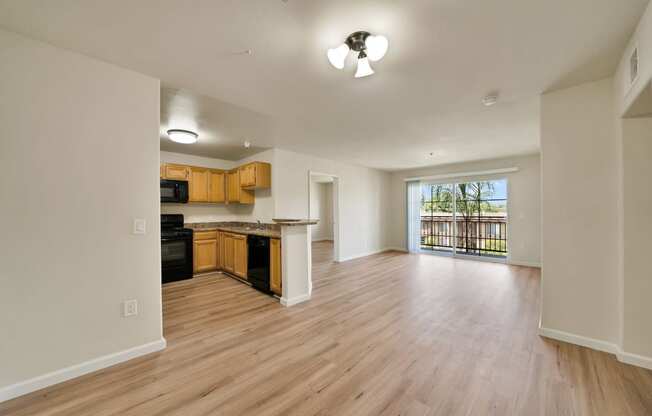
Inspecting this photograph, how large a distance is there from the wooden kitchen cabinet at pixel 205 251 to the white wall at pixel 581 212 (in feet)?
17.1

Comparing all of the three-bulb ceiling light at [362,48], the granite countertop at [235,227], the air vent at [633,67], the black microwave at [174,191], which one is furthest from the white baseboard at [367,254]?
the air vent at [633,67]

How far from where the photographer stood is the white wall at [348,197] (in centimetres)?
482

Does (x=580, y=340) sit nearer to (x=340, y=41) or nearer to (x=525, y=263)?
(x=340, y=41)

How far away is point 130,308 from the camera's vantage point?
206cm

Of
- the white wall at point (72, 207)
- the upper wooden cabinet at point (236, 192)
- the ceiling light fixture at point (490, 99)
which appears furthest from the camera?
the upper wooden cabinet at point (236, 192)

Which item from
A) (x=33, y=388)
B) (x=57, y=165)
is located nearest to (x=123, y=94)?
(x=57, y=165)

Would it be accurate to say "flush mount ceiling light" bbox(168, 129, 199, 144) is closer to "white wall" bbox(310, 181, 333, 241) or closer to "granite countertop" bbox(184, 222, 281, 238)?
"granite countertop" bbox(184, 222, 281, 238)

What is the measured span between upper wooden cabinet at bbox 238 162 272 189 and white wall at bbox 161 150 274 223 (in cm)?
18

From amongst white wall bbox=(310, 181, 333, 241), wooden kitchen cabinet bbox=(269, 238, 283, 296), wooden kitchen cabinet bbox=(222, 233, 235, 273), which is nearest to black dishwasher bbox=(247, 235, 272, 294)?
wooden kitchen cabinet bbox=(269, 238, 283, 296)

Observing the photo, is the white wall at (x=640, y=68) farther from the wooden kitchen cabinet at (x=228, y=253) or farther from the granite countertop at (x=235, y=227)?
the wooden kitchen cabinet at (x=228, y=253)

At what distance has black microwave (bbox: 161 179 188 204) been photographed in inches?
172

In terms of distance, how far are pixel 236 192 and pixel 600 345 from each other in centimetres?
562

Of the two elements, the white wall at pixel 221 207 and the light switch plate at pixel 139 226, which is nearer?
the light switch plate at pixel 139 226

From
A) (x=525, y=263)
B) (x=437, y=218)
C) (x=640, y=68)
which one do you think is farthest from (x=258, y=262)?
(x=525, y=263)
